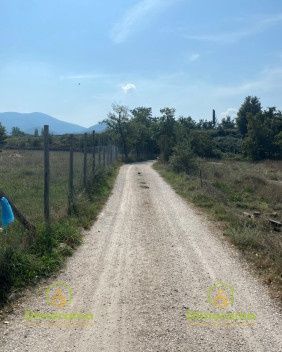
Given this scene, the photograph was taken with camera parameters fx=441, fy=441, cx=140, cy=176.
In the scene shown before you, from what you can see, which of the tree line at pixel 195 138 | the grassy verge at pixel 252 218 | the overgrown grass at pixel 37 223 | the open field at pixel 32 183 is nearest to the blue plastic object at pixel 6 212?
the overgrown grass at pixel 37 223

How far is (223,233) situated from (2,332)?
683 cm

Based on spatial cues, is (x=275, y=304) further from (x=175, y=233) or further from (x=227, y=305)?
(x=175, y=233)

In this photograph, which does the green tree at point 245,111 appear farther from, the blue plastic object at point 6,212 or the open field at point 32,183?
the blue plastic object at point 6,212

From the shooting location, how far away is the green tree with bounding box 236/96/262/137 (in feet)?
291

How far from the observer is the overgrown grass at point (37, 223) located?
6.66 meters

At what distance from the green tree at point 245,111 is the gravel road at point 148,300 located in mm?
81223

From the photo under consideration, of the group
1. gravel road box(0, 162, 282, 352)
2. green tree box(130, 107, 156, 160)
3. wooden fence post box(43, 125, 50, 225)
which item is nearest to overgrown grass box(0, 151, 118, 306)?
wooden fence post box(43, 125, 50, 225)

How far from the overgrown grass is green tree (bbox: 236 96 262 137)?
7391 centimetres

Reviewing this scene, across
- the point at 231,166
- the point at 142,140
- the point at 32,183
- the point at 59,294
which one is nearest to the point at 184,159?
the point at 231,166

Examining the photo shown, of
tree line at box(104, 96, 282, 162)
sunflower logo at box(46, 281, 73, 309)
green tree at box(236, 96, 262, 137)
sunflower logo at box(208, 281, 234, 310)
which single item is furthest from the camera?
green tree at box(236, 96, 262, 137)

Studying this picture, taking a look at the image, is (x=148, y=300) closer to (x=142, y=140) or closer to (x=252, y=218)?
(x=252, y=218)

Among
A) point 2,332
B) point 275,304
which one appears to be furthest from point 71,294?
point 275,304

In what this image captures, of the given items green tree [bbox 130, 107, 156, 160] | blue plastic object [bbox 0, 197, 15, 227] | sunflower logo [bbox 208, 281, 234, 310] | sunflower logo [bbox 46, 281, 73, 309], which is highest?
green tree [bbox 130, 107, 156, 160]

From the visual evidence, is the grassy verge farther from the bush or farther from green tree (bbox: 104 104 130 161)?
green tree (bbox: 104 104 130 161)
